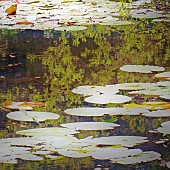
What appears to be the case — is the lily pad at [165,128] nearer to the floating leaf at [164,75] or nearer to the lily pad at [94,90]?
the lily pad at [94,90]

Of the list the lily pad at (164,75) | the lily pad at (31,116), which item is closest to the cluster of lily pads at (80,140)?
the lily pad at (31,116)

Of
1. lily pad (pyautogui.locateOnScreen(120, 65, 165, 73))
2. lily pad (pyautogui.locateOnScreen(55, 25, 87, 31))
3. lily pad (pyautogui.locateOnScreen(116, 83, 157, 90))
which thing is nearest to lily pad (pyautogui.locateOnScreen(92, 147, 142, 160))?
lily pad (pyautogui.locateOnScreen(116, 83, 157, 90))

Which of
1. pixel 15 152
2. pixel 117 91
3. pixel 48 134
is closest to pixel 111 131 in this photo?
pixel 48 134

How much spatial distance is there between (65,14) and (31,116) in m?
4.64

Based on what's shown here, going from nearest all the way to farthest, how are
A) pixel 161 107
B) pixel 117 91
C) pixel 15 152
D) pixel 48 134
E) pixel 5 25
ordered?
1. pixel 15 152
2. pixel 48 134
3. pixel 161 107
4. pixel 117 91
5. pixel 5 25

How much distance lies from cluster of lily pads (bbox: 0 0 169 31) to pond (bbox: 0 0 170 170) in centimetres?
80

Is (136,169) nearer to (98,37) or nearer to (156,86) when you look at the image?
(156,86)

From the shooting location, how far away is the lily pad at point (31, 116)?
3.16 metres

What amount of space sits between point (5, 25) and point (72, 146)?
13.9ft

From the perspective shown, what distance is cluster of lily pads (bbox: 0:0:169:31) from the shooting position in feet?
22.3

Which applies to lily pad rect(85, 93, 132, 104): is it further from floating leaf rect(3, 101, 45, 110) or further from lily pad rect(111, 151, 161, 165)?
lily pad rect(111, 151, 161, 165)

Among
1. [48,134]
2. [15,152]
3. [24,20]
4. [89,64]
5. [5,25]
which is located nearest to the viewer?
[15,152]

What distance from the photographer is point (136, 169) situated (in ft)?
7.94

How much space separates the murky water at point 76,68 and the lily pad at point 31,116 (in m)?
0.05
